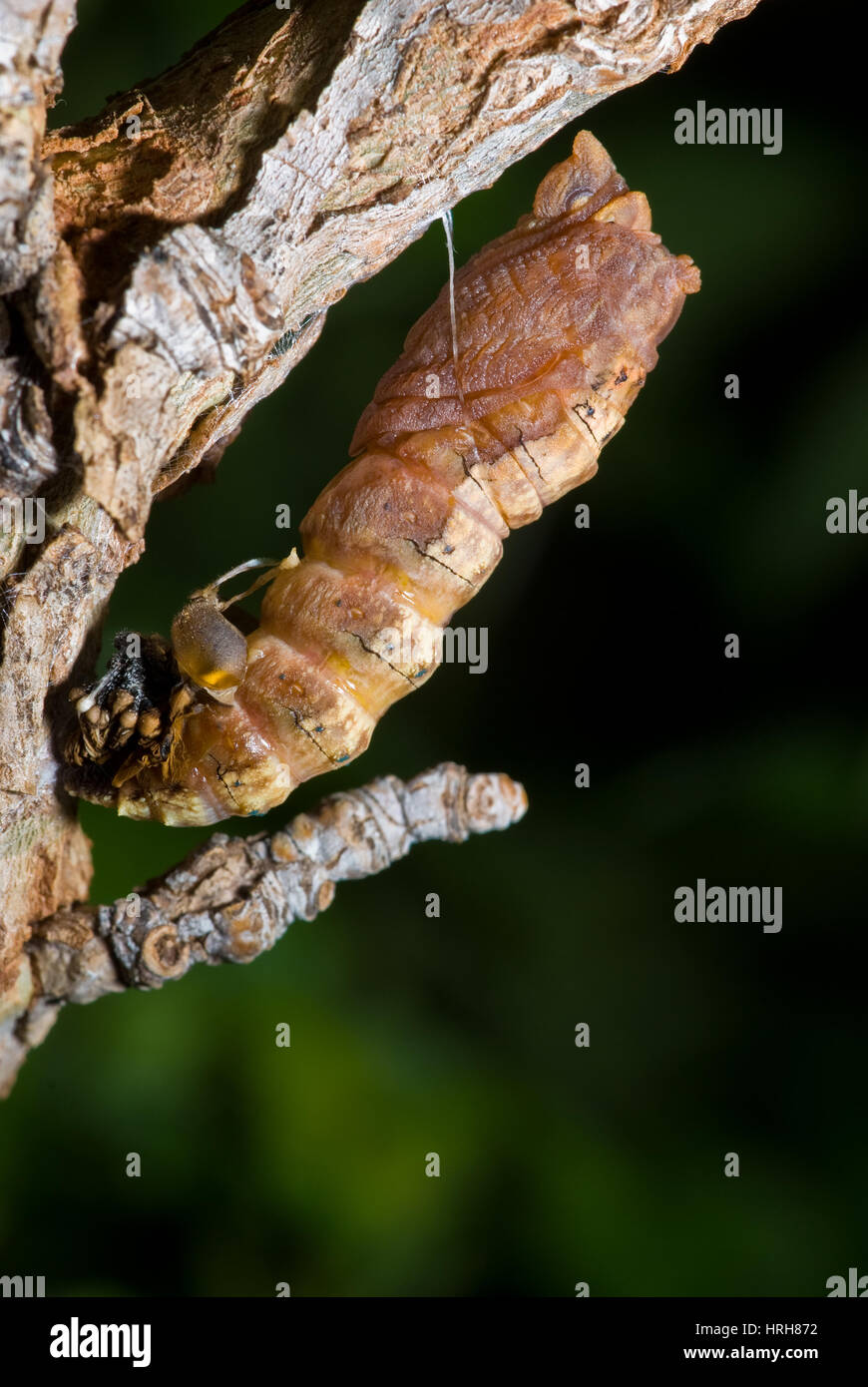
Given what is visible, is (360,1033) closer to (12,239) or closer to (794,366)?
(794,366)

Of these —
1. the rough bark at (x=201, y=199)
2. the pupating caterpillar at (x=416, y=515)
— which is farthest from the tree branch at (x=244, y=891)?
the rough bark at (x=201, y=199)

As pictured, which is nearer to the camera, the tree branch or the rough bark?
the rough bark

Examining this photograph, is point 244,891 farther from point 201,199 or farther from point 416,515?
point 201,199

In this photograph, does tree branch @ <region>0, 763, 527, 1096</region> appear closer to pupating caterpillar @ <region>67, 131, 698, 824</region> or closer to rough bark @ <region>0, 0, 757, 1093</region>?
pupating caterpillar @ <region>67, 131, 698, 824</region>

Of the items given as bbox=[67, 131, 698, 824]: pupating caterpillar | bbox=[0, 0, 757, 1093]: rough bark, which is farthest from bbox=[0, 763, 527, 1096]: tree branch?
bbox=[0, 0, 757, 1093]: rough bark

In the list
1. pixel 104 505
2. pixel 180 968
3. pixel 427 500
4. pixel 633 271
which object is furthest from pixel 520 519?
pixel 180 968

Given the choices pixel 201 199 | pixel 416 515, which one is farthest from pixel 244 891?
pixel 201 199

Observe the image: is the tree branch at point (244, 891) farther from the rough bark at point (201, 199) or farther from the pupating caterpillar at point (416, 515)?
the rough bark at point (201, 199)
